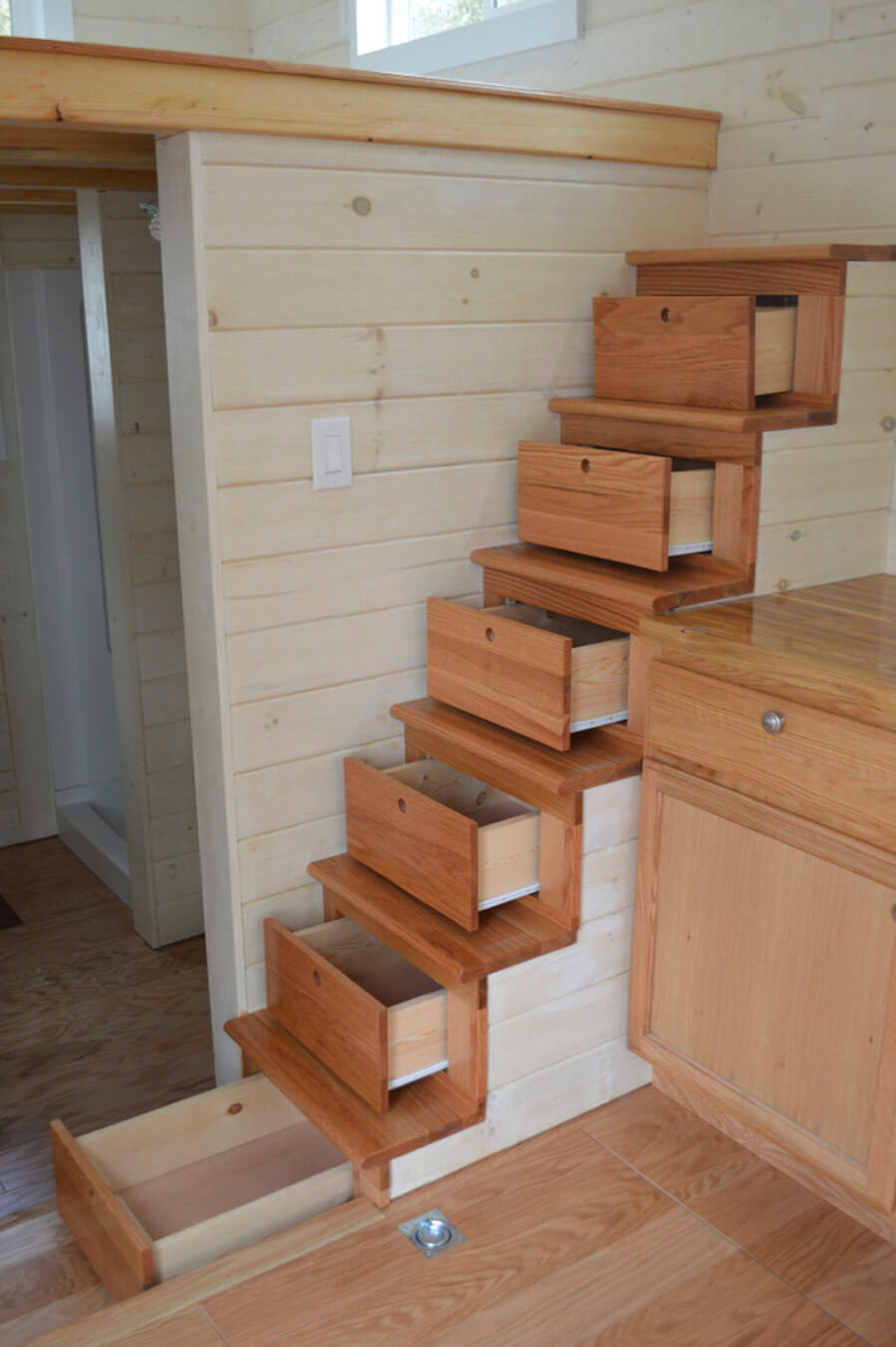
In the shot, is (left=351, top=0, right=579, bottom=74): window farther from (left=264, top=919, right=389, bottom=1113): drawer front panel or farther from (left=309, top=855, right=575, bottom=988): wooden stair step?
(left=264, top=919, right=389, bottom=1113): drawer front panel

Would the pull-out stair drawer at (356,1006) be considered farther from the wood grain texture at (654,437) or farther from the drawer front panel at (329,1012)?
the wood grain texture at (654,437)

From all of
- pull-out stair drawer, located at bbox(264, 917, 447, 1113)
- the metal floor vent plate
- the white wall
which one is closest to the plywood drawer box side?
pull-out stair drawer, located at bbox(264, 917, 447, 1113)

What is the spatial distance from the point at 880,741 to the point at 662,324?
0.81 meters

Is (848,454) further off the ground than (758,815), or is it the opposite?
(848,454)

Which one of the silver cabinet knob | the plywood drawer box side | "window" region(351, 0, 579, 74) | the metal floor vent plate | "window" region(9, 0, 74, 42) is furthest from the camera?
"window" region(9, 0, 74, 42)

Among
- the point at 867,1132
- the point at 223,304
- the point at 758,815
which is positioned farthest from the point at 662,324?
the point at 867,1132

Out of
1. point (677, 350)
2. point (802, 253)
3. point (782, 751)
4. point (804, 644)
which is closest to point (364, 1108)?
point (782, 751)

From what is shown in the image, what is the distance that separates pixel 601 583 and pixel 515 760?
0.97 ft

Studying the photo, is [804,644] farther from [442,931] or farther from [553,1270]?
[553,1270]

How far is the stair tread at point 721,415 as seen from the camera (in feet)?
5.90

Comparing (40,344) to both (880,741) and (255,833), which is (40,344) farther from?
(880,741)

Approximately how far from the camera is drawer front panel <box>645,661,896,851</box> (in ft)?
4.88

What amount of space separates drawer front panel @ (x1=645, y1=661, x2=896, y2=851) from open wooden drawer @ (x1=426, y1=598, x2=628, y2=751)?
0.30 ft

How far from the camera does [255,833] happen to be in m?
2.01
